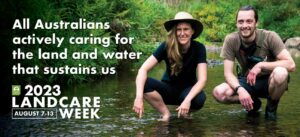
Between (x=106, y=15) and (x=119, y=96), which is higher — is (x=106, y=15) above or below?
above

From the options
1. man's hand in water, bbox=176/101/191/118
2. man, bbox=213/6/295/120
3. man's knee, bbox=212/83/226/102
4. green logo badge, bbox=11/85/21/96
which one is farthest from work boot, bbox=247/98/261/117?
green logo badge, bbox=11/85/21/96

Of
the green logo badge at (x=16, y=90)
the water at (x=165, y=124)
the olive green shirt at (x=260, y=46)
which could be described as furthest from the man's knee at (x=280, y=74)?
the green logo badge at (x=16, y=90)

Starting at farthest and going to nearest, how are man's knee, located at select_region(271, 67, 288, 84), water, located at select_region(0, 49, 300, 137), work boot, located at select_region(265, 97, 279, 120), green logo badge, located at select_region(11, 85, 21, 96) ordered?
green logo badge, located at select_region(11, 85, 21, 96), work boot, located at select_region(265, 97, 279, 120), man's knee, located at select_region(271, 67, 288, 84), water, located at select_region(0, 49, 300, 137)

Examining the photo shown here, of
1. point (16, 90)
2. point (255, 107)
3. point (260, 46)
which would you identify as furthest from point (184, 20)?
point (16, 90)

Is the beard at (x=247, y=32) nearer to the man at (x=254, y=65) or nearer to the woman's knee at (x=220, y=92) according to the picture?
the man at (x=254, y=65)

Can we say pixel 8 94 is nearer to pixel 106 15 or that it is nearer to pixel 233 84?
pixel 233 84

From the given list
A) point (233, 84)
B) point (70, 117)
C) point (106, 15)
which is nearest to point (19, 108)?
point (70, 117)

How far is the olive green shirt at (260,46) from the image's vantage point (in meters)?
4.81

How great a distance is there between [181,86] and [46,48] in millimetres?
3037

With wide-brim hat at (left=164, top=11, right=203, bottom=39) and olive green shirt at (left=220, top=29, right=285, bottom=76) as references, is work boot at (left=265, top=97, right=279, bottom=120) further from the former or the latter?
wide-brim hat at (left=164, top=11, right=203, bottom=39)

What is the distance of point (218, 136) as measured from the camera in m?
4.07

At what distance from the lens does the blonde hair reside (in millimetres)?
4828

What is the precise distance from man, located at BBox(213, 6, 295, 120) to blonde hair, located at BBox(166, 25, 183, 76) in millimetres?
448

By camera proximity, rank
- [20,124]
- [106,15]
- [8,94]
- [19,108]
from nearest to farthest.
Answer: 1. [20,124]
2. [19,108]
3. [8,94]
4. [106,15]
